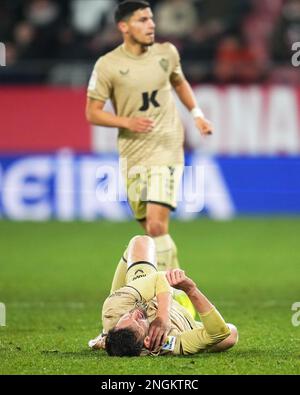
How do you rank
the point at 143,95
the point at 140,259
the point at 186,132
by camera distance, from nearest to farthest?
1. the point at 140,259
2. the point at 143,95
3. the point at 186,132

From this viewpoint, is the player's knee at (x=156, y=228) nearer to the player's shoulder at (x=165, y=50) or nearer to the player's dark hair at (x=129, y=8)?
the player's shoulder at (x=165, y=50)

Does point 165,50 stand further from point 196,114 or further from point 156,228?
point 156,228

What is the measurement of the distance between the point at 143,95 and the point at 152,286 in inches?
119

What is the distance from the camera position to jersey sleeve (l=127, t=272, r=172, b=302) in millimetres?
7850

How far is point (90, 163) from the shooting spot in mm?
18234

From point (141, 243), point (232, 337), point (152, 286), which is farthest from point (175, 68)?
point (232, 337)

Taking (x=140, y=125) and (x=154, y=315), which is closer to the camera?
(x=154, y=315)

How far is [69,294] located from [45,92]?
7.32 meters

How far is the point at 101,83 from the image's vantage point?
10398mm

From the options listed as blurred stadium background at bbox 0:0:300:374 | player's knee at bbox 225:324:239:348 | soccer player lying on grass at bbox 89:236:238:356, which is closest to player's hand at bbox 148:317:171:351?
soccer player lying on grass at bbox 89:236:238:356

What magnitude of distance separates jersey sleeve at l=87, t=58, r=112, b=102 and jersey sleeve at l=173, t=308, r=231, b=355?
311cm

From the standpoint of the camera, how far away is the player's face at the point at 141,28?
411 inches

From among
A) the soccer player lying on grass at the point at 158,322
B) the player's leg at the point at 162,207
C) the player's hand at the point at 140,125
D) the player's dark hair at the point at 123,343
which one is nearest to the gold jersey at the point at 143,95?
the player's leg at the point at 162,207
